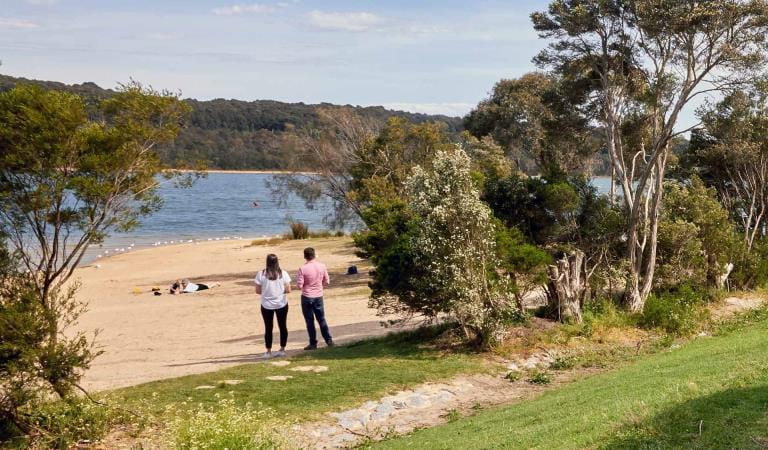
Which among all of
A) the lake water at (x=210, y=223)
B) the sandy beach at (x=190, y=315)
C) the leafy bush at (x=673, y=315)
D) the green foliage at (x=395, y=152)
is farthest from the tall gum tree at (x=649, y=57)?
the lake water at (x=210, y=223)

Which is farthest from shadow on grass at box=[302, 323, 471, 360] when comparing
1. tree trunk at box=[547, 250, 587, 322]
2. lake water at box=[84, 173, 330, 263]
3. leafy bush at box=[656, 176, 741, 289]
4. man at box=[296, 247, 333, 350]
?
lake water at box=[84, 173, 330, 263]

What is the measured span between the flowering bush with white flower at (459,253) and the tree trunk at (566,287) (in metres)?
1.54

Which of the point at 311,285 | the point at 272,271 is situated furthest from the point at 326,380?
the point at 311,285

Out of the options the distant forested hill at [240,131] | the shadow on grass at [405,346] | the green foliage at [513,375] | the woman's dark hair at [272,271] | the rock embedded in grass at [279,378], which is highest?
the distant forested hill at [240,131]

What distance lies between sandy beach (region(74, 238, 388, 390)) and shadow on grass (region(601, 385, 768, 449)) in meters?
9.02

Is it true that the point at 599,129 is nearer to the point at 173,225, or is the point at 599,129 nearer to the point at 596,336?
the point at 596,336

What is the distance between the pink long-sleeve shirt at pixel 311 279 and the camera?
14.5 m

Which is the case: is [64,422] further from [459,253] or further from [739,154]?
[739,154]

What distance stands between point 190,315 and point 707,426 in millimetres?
18510

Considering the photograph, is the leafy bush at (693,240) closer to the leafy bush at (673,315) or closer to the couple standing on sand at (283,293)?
the leafy bush at (673,315)

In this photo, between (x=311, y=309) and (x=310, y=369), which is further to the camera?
(x=311, y=309)

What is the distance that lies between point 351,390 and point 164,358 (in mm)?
6357

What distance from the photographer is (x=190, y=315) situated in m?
22.9

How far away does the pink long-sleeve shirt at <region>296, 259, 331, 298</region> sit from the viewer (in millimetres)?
14469
